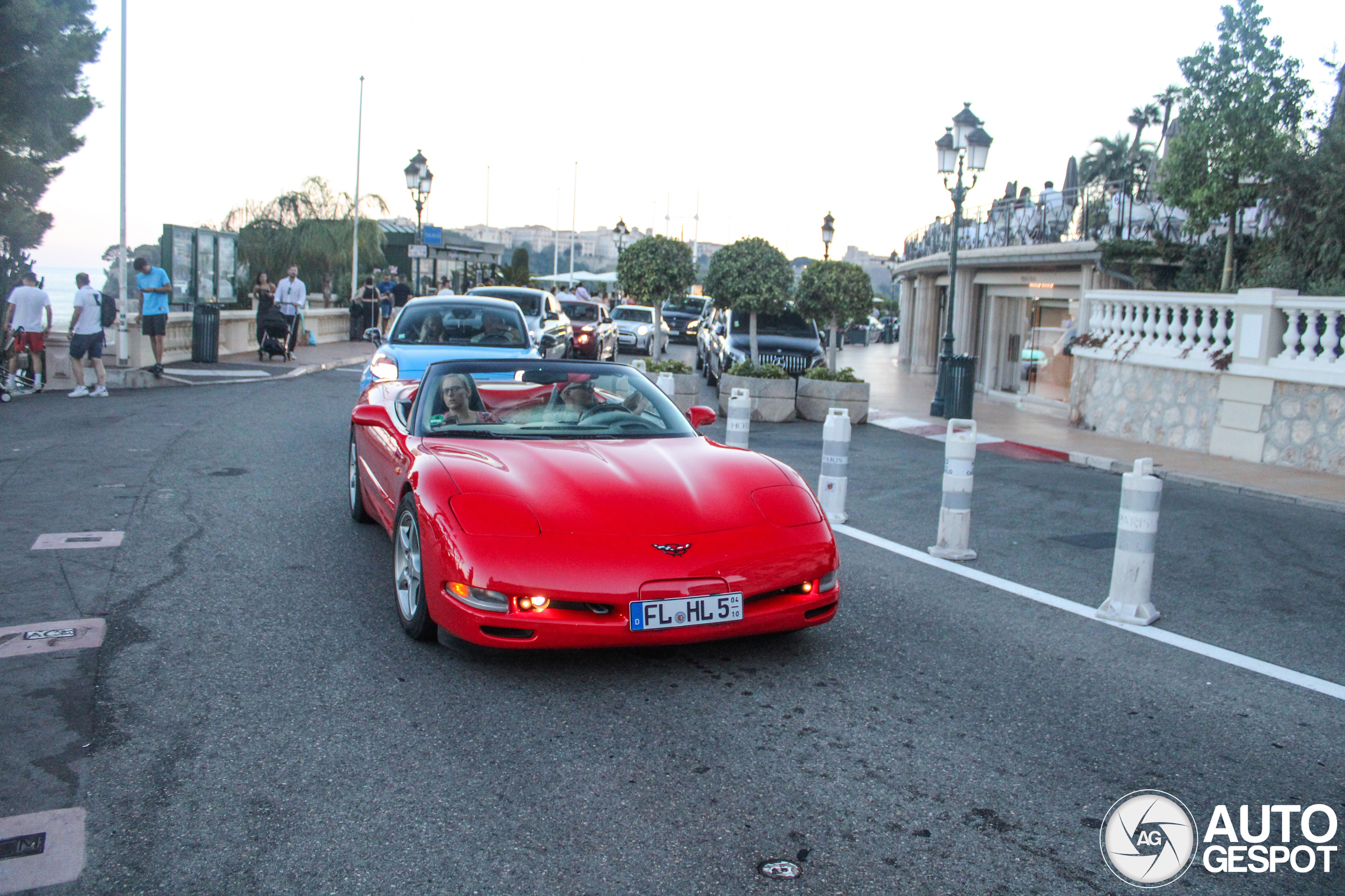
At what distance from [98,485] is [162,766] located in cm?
604

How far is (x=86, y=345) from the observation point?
15.6m

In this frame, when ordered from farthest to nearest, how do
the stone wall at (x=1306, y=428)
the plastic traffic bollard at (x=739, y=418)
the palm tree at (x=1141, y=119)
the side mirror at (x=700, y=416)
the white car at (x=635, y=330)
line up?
the palm tree at (x=1141, y=119), the white car at (x=635, y=330), the stone wall at (x=1306, y=428), the plastic traffic bollard at (x=739, y=418), the side mirror at (x=700, y=416)

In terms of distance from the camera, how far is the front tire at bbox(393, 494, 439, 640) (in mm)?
4895

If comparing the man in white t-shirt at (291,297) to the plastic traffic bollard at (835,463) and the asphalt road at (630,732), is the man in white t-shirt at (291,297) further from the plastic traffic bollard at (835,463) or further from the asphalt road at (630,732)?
the plastic traffic bollard at (835,463)

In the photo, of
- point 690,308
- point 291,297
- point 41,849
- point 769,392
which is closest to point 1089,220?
point 769,392

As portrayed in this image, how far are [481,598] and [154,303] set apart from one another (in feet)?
51.7

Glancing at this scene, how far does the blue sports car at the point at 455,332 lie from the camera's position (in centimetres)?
1230

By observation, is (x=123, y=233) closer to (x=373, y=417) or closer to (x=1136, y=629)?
(x=373, y=417)

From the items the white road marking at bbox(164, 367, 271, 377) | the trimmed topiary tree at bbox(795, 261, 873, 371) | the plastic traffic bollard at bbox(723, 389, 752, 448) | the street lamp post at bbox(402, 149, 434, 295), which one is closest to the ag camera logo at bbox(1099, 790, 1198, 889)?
the plastic traffic bollard at bbox(723, 389, 752, 448)

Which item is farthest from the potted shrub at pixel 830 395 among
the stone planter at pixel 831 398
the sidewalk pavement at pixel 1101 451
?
the sidewalk pavement at pixel 1101 451

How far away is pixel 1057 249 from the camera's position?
19.6 meters

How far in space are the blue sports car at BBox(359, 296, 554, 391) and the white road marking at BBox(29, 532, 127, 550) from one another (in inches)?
204

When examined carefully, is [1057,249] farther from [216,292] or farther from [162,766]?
[162,766]

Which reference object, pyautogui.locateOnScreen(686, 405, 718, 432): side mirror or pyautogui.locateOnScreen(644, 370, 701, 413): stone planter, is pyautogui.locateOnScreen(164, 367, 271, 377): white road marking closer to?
pyautogui.locateOnScreen(644, 370, 701, 413): stone planter
